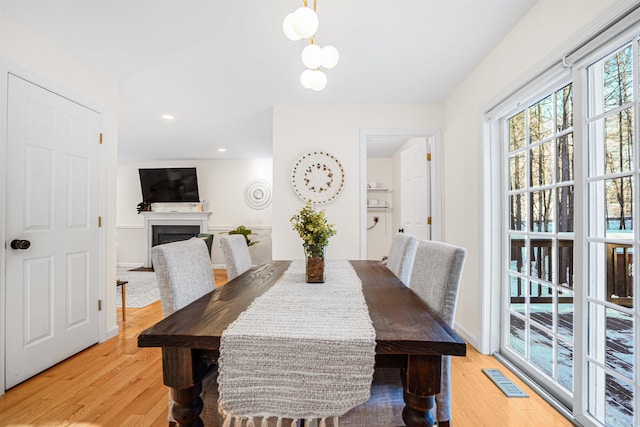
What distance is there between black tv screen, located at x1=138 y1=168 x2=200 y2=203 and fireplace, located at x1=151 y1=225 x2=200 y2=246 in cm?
58

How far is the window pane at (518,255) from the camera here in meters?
2.17

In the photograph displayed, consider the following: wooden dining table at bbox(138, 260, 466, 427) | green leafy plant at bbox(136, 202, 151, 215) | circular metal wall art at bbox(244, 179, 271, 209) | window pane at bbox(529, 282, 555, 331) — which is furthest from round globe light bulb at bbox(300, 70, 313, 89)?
green leafy plant at bbox(136, 202, 151, 215)

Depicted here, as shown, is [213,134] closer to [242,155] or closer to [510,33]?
[242,155]

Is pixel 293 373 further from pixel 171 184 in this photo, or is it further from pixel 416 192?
pixel 171 184

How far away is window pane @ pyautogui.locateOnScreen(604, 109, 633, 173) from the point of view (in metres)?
1.37

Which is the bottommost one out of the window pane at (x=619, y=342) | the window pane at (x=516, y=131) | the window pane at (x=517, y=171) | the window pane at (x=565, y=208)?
the window pane at (x=619, y=342)

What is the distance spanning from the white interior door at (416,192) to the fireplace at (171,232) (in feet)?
14.5

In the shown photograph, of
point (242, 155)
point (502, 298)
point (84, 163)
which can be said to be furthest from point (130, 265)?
point (502, 298)

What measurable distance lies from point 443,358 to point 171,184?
654cm

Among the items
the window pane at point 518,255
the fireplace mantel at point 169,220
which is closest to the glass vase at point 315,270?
the window pane at point 518,255

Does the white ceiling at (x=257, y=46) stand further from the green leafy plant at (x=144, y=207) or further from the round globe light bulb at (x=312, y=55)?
the green leafy plant at (x=144, y=207)

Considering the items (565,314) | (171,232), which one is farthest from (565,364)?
(171,232)

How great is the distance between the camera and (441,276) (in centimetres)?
126

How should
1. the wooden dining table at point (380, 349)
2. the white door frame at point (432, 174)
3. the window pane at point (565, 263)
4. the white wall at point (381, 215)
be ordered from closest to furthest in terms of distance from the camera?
the wooden dining table at point (380, 349), the window pane at point (565, 263), the white door frame at point (432, 174), the white wall at point (381, 215)
